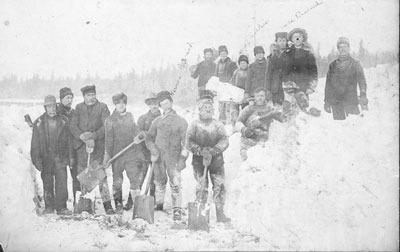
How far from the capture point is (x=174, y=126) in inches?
194

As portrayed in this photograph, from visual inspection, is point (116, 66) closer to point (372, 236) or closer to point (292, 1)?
point (292, 1)

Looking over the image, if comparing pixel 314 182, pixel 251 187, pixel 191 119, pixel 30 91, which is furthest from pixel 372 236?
pixel 30 91

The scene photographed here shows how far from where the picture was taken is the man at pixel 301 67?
4.94m

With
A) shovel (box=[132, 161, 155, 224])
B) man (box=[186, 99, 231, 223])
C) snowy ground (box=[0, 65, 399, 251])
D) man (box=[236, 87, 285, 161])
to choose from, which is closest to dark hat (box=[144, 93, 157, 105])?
snowy ground (box=[0, 65, 399, 251])

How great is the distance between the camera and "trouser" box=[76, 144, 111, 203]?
4988mm

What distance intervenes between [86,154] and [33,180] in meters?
0.82

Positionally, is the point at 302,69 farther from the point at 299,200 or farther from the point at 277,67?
the point at 299,200

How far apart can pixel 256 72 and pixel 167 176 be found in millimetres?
1846

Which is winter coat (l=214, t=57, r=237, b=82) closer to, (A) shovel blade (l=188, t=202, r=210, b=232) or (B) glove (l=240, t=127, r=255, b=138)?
(B) glove (l=240, t=127, r=255, b=138)

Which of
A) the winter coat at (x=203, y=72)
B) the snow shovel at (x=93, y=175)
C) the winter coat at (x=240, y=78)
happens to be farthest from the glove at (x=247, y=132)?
the snow shovel at (x=93, y=175)

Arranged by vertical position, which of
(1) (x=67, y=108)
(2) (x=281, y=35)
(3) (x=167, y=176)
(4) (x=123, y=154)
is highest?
(2) (x=281, y=35)

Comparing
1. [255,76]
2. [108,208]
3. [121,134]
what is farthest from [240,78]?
[108,208]

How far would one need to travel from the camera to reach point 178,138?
493cm

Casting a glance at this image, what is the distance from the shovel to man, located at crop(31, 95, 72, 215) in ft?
3.33
